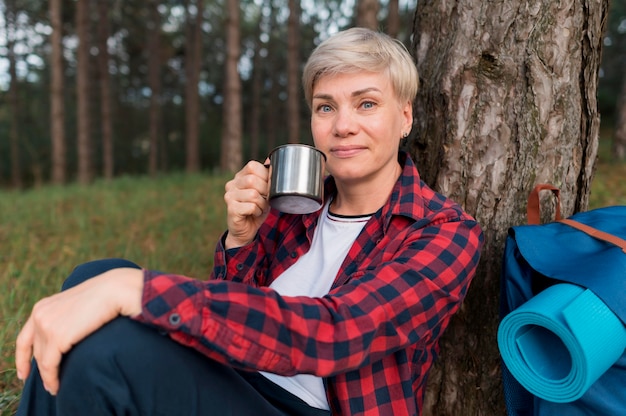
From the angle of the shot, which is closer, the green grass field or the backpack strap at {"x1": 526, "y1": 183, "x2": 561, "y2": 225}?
the backpack strap at {"x1": 526, "y1": 183, "x2": 561, "y2": 225}

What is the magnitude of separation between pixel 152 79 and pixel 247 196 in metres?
13.8

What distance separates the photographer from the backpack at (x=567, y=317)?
50.6 inches

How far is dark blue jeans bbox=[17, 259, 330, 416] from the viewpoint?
1161mm

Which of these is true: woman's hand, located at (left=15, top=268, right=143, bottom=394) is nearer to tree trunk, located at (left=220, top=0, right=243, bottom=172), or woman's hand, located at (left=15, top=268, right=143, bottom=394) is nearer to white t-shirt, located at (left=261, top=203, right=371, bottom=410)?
white t-shirt, located at (left=261, top=203, right=371, bottom=410)

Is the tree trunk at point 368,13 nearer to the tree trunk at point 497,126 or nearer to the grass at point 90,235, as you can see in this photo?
the grass at point 90,235

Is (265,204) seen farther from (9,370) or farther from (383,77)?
(9,370)

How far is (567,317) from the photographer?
4.16ft

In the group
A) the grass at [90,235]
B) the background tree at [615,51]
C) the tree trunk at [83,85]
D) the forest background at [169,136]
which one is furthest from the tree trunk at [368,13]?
the background tree at [615,51]

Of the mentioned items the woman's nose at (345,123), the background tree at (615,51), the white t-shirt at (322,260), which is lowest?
the white t-shirt at (322,260)

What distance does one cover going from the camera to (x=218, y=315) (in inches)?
45.9

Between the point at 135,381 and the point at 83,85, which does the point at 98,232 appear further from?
the point at 83,85

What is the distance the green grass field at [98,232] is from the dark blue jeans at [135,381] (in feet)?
3.82

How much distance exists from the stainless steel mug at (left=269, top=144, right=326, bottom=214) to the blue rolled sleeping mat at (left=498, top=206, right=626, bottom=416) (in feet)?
2.24

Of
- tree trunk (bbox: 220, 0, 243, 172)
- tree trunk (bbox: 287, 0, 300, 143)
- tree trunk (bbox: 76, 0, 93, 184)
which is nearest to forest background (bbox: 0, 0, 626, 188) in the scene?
tree trunk (bbox: 76, 0, 93, 184)
